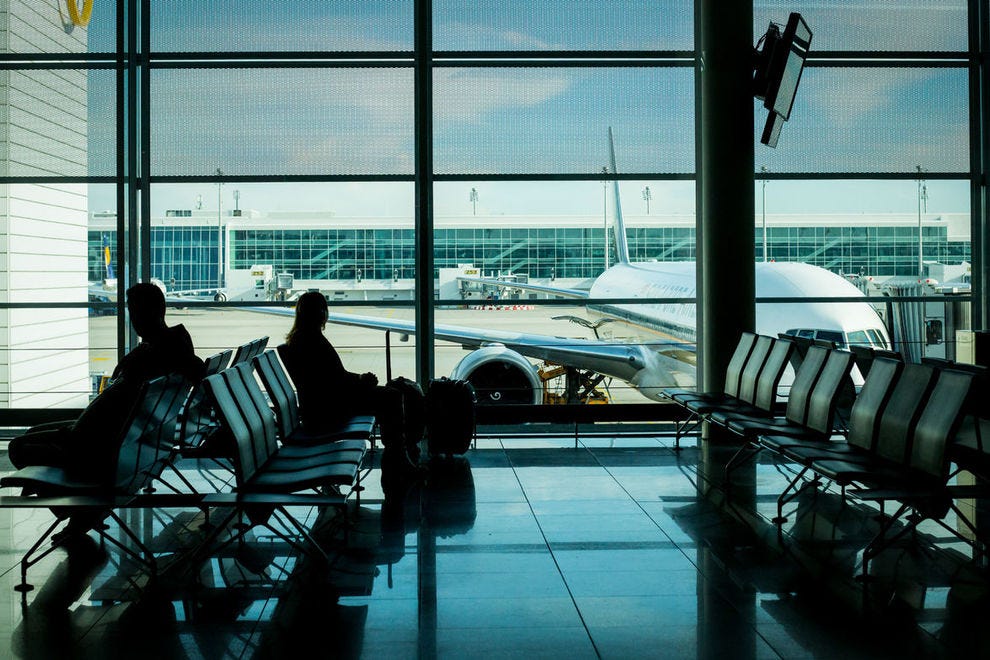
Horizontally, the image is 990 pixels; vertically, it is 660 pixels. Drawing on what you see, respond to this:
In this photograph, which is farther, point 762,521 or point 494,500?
point 494,500

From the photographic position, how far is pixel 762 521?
5.29 m

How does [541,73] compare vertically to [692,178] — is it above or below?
above

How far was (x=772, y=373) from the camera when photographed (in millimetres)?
6676

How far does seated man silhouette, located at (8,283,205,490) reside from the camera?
4.38 meters

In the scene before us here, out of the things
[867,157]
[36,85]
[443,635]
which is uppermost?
[36,85]

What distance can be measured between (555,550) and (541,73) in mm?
5173

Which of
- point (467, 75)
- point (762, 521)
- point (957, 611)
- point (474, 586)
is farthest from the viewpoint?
point (467, 75)

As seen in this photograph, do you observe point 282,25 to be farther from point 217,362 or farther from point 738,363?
point 738,363

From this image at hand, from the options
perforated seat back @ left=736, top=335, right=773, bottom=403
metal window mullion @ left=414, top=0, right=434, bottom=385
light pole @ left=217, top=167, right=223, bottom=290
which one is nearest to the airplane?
metal window mullion @ left=414, top=0, right=434, bottom=385

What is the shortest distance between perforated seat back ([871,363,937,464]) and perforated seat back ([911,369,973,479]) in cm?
4

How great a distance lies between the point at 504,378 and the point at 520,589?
494 cm

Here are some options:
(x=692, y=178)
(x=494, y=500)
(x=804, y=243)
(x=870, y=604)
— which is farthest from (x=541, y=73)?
(x=870, y=604)

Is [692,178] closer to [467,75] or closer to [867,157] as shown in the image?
[867,157]

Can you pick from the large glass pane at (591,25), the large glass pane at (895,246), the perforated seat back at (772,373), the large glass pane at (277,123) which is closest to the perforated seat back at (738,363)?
the perforated seat back at (772,373)
